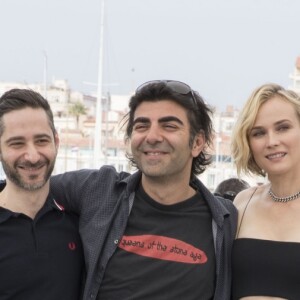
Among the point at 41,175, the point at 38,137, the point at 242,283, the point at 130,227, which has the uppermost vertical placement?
the point at 38,137

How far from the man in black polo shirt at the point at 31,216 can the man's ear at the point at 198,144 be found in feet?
3.35

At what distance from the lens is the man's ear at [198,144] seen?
4.04 metres

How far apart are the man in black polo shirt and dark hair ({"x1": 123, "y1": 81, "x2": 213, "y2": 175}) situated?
A: 69cm

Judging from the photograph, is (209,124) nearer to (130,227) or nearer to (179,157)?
(179,157)

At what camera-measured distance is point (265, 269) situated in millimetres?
3674

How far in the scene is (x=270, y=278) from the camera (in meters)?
3.63

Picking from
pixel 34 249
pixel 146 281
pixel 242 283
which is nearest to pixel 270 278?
pixel 242 283

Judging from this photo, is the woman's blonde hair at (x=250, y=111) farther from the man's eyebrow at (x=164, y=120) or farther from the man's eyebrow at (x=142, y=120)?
the man's eyebrow at (x=142, y=120)

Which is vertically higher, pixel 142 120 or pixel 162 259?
pixel 142 120

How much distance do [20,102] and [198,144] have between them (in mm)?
1336

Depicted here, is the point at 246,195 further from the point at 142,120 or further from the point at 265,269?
the point at 142,120

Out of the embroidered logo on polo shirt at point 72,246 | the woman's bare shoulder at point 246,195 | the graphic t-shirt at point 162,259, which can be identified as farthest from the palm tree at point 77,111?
the embroidered logo on polo shirt at point 72,246

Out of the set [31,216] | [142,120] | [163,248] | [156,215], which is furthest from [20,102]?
[163,248]

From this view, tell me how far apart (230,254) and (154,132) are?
96cm
